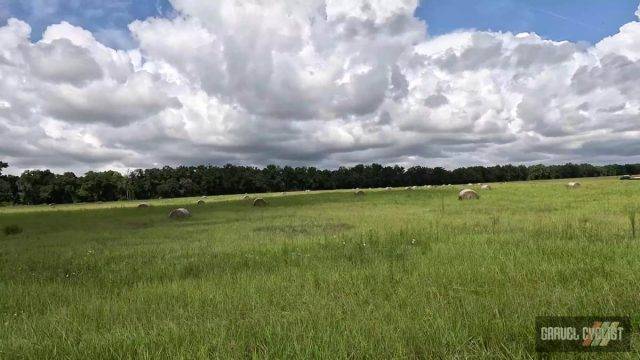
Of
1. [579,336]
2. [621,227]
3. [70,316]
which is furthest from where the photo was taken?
[621,227]

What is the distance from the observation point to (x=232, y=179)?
15712 centimetres

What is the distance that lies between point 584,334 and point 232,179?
15594 centimetres

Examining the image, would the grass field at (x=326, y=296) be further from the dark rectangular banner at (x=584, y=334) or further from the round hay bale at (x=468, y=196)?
the round hay bale at (x=468, y=196)

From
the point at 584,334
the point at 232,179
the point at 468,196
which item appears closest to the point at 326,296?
the point at 584,334

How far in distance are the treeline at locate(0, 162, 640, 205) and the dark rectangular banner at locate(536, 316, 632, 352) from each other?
151 m

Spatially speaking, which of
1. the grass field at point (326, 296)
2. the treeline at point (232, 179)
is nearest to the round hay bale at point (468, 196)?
the grass field at point (326, 296)

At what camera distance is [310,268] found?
1013cm

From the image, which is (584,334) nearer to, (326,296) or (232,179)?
(326,296)

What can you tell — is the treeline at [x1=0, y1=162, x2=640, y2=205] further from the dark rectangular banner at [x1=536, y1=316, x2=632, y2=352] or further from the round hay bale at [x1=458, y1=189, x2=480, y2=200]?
the dark rectangular banner at [x1=536, y1=316, x2=632, y2=352]

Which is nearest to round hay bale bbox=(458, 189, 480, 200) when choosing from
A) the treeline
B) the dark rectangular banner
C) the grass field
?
the grass field

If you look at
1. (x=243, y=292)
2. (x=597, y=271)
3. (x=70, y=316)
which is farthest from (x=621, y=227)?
(x=70, y=316)

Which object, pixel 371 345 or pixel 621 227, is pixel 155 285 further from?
pixel 621 227

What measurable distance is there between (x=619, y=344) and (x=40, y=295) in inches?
386

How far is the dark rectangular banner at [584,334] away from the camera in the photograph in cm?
465
